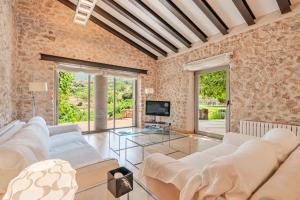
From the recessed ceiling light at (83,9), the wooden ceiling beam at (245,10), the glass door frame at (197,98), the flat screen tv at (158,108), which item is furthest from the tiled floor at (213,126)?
the recessed ceiling light at (83,9)

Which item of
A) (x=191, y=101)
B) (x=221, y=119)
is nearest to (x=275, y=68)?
(x=221, y=119)

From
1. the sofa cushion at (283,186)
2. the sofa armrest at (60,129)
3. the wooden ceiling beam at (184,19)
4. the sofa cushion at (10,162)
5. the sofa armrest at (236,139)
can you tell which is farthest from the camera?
the wooden ceiling beam at (184,19)

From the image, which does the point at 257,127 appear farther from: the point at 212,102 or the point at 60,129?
the point at 60,129

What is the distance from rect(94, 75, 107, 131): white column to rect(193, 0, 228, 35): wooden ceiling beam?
12.1 ft

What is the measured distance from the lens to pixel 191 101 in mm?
5711

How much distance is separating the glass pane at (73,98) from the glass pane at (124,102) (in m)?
1.11

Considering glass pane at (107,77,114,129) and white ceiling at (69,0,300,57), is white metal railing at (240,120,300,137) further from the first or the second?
glass pane at (107,77,114,129)

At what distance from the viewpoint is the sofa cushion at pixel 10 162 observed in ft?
4.06

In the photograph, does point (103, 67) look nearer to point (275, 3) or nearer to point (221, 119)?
point (221, 119)

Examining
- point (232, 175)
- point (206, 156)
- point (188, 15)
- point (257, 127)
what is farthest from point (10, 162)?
point (188, 15)

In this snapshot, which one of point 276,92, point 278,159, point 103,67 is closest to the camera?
point 278,159

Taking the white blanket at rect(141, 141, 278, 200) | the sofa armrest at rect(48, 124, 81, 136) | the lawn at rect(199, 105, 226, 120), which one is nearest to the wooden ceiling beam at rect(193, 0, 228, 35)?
the lawn at rect(199, 105, 226, 120)

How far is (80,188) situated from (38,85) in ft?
11.4

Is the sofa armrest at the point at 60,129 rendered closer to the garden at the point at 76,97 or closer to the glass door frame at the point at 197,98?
the garden at the point at 76,97
